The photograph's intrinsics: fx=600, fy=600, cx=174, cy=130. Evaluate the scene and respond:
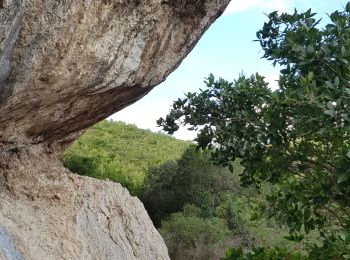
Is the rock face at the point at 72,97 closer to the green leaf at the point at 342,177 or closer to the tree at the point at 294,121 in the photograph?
the tree at the point at 294,121

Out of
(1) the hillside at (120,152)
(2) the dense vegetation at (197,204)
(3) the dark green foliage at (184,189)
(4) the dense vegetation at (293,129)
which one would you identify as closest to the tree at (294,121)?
(4) the dense vegetation at (293,129)

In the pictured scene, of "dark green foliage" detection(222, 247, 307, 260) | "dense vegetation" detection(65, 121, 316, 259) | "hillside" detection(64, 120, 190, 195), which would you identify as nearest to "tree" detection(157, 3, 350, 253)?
"dark green foliage" detection(222, 247, 307, 260)

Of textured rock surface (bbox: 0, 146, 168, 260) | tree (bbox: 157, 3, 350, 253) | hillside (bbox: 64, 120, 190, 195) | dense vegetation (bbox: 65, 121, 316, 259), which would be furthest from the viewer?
hillside (bbox: 64, 120, 190, 195)

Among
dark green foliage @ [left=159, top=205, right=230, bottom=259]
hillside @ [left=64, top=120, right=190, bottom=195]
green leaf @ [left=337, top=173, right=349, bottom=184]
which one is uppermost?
green leaf @ [left=337, top=173, right=349, bottom=184]

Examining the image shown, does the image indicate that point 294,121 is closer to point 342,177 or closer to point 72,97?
point 342,177

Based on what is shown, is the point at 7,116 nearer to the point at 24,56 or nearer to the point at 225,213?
the point at 24,56

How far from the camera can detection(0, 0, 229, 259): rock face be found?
5.65 metres

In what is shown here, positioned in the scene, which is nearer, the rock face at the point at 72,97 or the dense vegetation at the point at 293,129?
the dense vegetation at the point at 293,129

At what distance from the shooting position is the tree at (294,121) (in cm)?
522

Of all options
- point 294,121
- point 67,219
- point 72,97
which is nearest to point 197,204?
point 67,219

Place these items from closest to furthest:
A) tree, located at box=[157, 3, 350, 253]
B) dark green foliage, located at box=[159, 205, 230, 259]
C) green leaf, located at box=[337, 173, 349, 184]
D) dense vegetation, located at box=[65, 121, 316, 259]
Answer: green leaf, located at box=[337, 173, 349, 184], tree, located at box=[157, 3, 350, 253], dark green foliage, located at box=[159, 205, 230, 259], dense vegetation, located at box=[65, 121, 316, 259]

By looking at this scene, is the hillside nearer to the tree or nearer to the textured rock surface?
the textured rock surface

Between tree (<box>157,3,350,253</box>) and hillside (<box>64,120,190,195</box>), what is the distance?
32.8 feet

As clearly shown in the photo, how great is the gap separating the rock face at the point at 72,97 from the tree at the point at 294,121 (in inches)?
30.4
